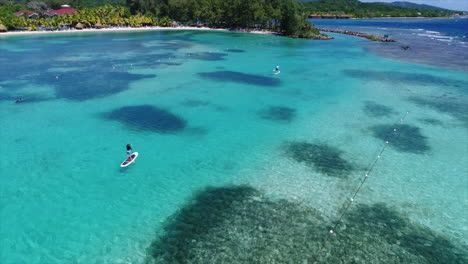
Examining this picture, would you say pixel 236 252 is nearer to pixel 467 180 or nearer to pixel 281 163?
pixel 281 163

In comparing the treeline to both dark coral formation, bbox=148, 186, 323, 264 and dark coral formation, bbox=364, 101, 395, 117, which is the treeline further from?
dark coral formation, bbox=148, 186, 323, 264

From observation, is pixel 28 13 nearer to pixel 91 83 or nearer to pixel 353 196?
pixel 91 83

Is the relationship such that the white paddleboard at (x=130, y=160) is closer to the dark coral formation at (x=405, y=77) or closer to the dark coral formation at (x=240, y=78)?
the dark coral formation at (x=240, y=78)

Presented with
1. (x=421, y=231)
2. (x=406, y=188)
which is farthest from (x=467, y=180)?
(x=421, y=231)

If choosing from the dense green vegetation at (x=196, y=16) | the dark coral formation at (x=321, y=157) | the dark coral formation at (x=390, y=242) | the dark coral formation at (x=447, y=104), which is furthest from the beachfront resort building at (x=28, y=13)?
the dark coral formation at (x=390, y=242)

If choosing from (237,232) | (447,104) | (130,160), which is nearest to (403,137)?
(447,104)

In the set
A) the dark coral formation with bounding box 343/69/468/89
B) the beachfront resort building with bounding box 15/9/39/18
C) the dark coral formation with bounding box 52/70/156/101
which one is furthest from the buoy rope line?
the beachfront resort building with bounding box 15/9/39/18
